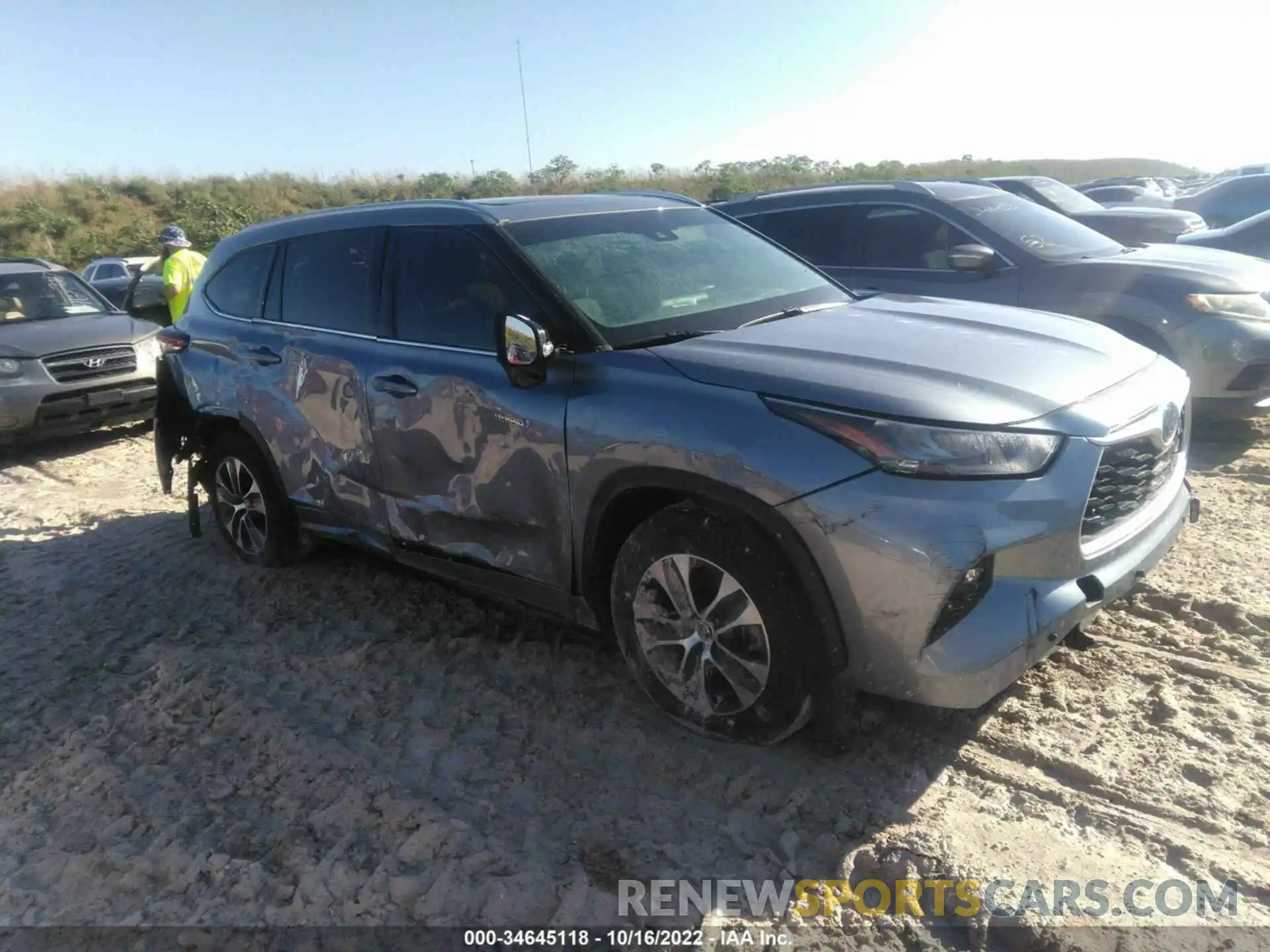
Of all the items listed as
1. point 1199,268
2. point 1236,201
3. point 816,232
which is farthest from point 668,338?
point 1236,201

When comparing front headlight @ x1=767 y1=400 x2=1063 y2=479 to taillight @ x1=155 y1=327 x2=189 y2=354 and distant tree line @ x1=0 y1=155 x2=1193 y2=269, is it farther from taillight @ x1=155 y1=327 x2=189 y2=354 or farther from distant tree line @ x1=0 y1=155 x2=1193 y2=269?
distant tree line @ x1=0 y1=155 x2=1193 y2=269

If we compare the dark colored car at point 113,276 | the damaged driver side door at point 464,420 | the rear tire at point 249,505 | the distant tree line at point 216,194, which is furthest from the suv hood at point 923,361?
the distant tree line at point 216,194

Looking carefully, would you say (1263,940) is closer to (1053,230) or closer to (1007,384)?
(1007,384)

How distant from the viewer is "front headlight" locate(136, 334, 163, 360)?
8.84 meters

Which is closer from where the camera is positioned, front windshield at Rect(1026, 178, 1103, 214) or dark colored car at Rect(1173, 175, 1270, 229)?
front windshield at Rect(1026, 178, 1103, 214)

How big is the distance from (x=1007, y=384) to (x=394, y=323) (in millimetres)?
2490

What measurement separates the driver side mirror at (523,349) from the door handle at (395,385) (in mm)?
→ 618

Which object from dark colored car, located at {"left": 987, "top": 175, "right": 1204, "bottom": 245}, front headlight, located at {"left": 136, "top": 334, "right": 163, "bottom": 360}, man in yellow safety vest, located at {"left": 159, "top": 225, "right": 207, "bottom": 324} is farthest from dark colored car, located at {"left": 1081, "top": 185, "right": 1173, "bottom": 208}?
front headlight, located at {"left": 136, "top": 334, "right": 163, "bottom": 360}

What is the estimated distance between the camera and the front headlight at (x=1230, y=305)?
596 centimetres

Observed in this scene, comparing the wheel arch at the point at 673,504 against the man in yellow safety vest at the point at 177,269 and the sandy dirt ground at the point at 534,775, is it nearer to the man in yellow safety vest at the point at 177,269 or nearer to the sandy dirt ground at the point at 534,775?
the sandy dirt ground at the point at 534,775

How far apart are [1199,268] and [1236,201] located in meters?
9.58

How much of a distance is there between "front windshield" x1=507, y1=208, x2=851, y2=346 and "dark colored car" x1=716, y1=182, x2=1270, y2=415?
1606 millimetres

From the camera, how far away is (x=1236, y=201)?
1388cm

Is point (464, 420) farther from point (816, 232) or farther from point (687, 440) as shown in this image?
point (816, 232)
